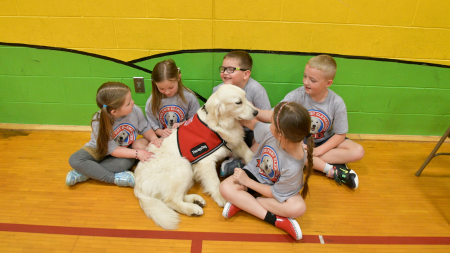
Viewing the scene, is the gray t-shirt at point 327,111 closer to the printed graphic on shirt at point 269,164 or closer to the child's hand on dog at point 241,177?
the printed graphic on shirt at point 269,164

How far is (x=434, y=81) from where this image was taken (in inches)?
103

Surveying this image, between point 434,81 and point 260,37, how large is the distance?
6.10ft

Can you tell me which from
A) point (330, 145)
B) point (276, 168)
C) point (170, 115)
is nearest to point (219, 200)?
point (276, 168)

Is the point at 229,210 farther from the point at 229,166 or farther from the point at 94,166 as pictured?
the point at 94,166

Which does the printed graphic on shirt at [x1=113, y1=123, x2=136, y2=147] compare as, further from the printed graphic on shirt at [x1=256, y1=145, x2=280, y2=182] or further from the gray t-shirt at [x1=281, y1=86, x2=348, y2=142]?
the gray t-shirt at [x1=281, y1=86, x2=348, y2=142]

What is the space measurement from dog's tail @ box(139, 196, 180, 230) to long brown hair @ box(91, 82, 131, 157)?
62 centimetres

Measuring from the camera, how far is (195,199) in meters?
1.98

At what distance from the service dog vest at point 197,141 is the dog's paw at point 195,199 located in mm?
278

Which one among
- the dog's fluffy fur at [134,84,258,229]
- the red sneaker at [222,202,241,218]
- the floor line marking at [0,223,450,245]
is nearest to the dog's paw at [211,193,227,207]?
the dog's fluffy fur at [134,84,258,229]

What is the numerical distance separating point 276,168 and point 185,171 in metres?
0.69

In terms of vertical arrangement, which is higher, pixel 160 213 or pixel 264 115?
pixel 264 115

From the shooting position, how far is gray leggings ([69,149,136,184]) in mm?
2105

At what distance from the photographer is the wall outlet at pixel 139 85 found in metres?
2.69

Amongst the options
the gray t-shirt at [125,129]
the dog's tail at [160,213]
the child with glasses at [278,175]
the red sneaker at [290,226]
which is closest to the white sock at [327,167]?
the child with glasses at [278,175]
